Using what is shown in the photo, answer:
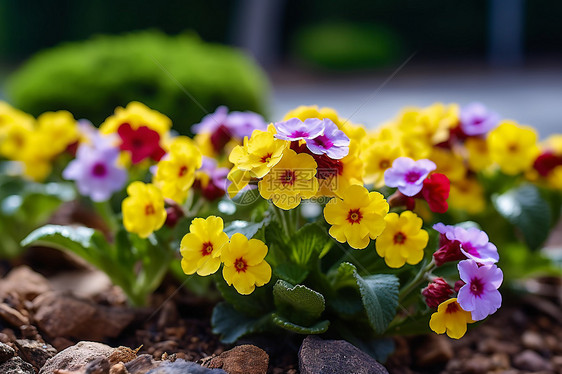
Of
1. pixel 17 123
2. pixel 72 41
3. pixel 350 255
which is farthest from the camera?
pixel 72 41

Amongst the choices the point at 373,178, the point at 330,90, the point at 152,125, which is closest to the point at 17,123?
the point at 152,125

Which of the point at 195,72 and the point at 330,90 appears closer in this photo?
the point at 195,72

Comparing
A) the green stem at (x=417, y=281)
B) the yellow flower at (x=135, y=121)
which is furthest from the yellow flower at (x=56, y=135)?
the green stem at (x=417, y=281)

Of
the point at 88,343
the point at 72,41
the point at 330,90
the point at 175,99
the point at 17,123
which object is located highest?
the point at 17,123

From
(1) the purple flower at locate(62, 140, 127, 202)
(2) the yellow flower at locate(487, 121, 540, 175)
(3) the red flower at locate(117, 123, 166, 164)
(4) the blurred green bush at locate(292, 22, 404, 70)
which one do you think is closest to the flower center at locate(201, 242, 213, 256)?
(3) the red flower at locate(117, 123, 166, 164)

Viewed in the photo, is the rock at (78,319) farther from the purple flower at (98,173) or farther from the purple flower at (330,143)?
the purple flower at (330,143)

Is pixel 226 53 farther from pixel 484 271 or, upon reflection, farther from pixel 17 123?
pixel 484 271

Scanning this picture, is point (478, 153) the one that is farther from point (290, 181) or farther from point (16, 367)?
point (16, 367)
